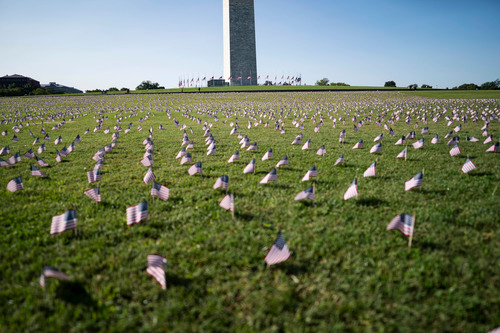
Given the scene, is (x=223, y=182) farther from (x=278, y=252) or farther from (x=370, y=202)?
(x=370, y=202)

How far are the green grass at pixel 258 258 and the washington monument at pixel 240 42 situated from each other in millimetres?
87033

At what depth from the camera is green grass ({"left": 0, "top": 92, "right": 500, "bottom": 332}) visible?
2518 mm

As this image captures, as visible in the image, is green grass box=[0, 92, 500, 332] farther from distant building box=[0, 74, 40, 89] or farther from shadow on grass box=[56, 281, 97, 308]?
distant building box=[0, 74, 40, 89]

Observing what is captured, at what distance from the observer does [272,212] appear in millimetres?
4504

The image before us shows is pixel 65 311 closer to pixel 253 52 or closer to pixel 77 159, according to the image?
pixel 77 159

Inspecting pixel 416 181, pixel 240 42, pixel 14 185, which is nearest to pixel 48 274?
pixel 14 185

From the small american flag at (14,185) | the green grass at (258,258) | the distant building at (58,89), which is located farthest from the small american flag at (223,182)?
the distant building at (58,89)

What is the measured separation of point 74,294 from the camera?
110 inches

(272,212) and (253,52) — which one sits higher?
(253,52)

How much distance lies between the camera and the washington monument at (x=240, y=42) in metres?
85.8

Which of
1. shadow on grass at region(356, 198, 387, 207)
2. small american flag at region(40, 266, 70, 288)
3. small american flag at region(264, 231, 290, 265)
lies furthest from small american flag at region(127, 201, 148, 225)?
shadow on grass at region(356, 198, 387, 207)

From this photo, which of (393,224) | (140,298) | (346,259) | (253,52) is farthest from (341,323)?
(253,52)

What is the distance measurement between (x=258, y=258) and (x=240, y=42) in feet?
310

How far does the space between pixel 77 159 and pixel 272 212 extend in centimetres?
699
